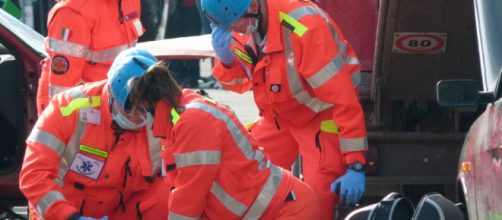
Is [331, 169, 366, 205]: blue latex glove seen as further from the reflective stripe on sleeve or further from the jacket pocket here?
the reflective stripe on sleeve

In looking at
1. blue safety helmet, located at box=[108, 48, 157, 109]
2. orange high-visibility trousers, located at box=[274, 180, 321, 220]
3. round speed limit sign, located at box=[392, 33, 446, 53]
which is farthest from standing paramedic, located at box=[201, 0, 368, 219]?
round speed limit sign, located at box=[392, 33, 446, 53]

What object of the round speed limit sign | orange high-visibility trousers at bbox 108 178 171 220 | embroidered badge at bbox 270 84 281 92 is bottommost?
orange high-visibility trousers at bbox 108 178 171 220

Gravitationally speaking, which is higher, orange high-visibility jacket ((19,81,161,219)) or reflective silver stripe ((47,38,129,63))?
reflective silver stripe ((47,38,129,63))

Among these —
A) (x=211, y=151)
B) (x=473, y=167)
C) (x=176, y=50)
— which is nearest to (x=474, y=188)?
(x=473, y=167)

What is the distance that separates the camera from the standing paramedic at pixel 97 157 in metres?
6.16

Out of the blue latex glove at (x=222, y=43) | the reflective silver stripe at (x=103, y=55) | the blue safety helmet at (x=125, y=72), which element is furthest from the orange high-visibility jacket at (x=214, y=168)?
the reflective silver stripe at (x=103, y=55)

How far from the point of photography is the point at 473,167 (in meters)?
5.19

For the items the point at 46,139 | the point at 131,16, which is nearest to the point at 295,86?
the point at 46,139

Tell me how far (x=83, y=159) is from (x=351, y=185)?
1.32 metres

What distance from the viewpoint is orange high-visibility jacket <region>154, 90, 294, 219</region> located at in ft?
18.1

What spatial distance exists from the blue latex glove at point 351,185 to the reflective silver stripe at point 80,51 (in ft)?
5.85

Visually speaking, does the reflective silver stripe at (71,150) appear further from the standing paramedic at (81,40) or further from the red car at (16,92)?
the red car at (16,92)

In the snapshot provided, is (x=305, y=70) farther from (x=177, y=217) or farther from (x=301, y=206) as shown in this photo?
(x=177, y=217)

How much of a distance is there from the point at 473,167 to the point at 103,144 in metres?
2.05
